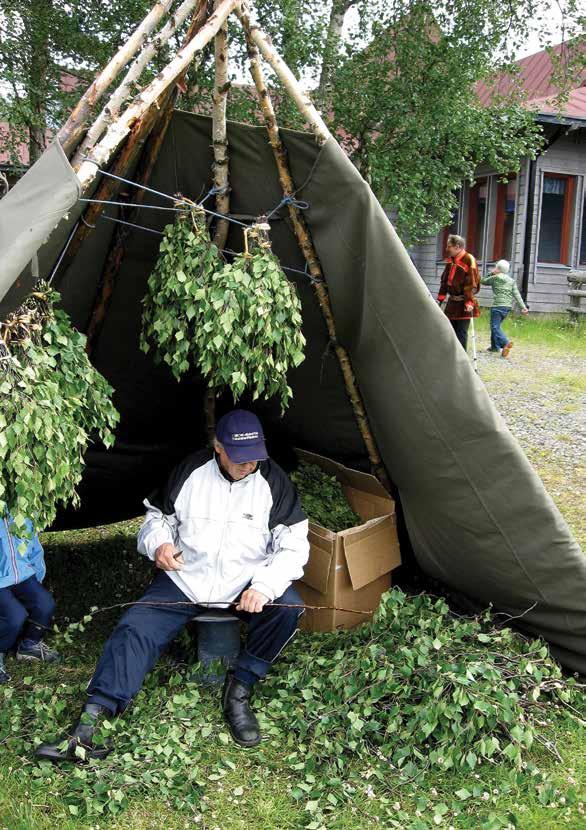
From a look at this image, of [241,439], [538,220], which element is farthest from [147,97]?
[538,220]

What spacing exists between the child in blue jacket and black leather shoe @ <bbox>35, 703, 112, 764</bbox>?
82 centimetres

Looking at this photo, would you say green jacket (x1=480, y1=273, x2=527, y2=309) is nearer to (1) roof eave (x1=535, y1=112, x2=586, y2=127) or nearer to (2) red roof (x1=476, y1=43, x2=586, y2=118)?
(1) roof eave (x1=535, y1=112, x2=586, y2=127)

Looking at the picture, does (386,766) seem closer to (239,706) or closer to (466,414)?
(239,706)

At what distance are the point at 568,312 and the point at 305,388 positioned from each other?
39.8ft

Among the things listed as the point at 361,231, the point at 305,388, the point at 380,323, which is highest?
the point at 361,231

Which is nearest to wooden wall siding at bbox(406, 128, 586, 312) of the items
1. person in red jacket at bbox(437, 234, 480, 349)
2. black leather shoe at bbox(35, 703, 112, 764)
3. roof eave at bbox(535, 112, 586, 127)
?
roof eave at bbox(535, 112, 586, 127)

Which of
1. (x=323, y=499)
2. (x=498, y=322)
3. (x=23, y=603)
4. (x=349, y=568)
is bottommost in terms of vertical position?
(x=23, y=603)

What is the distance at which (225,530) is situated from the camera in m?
3.55

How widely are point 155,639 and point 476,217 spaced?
1543cm

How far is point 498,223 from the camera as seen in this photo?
1650cm

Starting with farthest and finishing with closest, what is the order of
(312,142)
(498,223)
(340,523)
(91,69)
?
(498,223)
(91,69)
(340,523)
(312,142)

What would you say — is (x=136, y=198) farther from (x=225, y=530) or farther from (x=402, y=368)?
(x=225, y=530)

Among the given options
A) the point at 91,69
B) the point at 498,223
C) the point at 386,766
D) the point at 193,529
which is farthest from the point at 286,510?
the point at 498,223

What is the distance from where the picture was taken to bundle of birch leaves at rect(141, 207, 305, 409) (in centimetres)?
328
